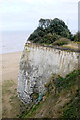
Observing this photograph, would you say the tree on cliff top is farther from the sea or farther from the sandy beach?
the sea

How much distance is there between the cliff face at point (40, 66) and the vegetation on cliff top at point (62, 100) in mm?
1567

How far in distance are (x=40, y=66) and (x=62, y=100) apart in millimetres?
7438

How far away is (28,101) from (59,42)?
5553 millimetres

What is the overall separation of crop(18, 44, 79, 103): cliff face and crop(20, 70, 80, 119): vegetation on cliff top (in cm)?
157

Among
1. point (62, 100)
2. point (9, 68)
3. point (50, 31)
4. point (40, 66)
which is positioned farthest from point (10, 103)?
point (9, 68)

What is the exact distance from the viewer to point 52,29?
27.3 metres

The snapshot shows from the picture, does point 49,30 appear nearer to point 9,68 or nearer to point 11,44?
point 9,68

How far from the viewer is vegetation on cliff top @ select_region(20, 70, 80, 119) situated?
12797mm

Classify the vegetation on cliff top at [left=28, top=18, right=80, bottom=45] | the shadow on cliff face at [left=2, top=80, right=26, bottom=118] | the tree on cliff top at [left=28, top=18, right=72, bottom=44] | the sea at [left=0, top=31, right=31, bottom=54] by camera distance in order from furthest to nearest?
the sea at [left=0, top=31, right=31, bottom=54]
the tree on cliff top at [left=28, top=18, right=72, bottom=44]
the vegetation on cliff top at [left=28, top=18, right=80, bottom=45]
the shadow on cliff face at [left=2, top=80, right=26, bottom=118]

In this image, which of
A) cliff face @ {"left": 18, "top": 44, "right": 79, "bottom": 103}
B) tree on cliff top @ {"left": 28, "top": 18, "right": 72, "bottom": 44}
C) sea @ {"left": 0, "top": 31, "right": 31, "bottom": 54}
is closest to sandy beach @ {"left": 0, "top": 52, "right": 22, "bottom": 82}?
tree on cliff top @ {"left": 28, "top": 18, "right": 72, "bottom": 44}

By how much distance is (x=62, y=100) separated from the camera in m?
14.3

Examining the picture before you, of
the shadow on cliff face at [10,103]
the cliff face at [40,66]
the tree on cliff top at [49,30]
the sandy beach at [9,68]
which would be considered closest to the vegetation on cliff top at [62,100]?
Result: the cliff face at [40,66]

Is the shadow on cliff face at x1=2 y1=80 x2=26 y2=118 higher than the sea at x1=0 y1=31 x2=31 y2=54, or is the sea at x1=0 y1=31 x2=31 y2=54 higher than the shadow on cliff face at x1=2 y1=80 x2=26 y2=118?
the sea at x1=0 y1=31 x2=31 y2=54

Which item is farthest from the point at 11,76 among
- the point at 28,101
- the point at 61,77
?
the point at 61,77
